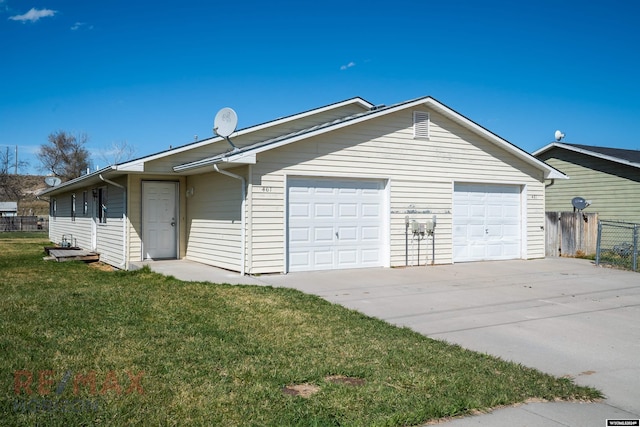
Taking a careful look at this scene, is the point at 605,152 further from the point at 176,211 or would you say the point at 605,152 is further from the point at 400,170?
the point at 176,211

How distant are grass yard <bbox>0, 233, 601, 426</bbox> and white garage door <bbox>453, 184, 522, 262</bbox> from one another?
697 cm

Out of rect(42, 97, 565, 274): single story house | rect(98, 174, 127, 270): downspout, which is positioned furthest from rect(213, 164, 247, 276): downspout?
rect(98, 174, 127, 270): downspout

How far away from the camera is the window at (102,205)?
52.6 ft

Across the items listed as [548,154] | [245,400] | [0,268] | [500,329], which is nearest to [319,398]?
[245,400]

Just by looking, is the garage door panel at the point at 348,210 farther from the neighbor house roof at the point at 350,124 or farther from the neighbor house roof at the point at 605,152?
the neighbor house roof at the point at 605,152

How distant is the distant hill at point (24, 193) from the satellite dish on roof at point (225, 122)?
46060 millimetres

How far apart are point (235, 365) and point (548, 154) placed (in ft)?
65.0

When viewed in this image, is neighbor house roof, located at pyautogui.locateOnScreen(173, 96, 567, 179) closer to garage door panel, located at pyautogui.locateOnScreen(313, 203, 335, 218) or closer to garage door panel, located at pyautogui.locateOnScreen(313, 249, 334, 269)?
garage door panel, located at pyautogui.locateOnScreen(313, 203, 335, 218)

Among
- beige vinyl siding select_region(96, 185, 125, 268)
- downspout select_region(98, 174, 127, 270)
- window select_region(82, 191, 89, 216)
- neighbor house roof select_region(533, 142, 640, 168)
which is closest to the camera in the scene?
downspout select_region(98, 174, 127, 270)

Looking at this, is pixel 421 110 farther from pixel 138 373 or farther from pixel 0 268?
pixel 0 268

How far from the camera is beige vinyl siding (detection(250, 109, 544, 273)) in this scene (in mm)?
11562

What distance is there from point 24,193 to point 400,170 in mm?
68296

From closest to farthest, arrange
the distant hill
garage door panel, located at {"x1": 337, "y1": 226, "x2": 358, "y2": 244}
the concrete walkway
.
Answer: the concrete walkway < garage door panel, located at {"x1": 337, "y1": 226, "x2": 358, "y2": 244} < the distant hill

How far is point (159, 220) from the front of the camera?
47.2 ft
